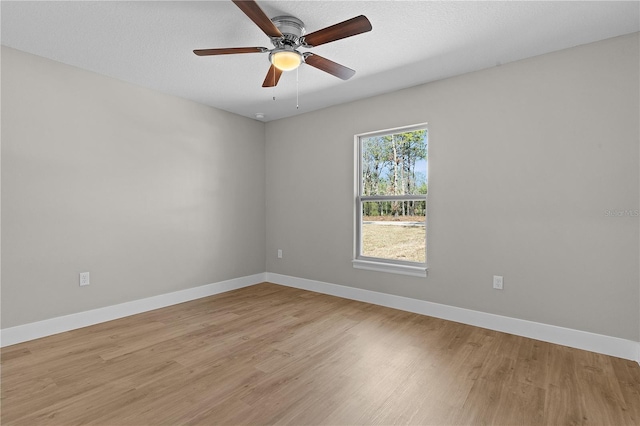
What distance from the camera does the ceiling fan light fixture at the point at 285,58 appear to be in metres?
2.32

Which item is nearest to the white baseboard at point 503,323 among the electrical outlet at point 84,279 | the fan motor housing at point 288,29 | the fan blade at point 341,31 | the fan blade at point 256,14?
the electrical outlet at point 84,279

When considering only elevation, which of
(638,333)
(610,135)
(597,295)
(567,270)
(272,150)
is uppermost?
(272,150)

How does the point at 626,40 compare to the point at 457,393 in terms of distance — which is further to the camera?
the point at 626,40

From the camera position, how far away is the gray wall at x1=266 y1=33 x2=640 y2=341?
8.22ft

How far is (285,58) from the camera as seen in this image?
2.34m

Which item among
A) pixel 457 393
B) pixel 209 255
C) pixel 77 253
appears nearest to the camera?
pixel 457 393

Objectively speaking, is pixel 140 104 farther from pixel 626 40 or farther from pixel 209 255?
pixel 626 40

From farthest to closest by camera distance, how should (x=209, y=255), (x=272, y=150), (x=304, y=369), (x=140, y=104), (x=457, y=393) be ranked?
(x=272, y=150)
(x=209, y=255)
(x=140, y=104)
(x=304, y=369)
(x=457, y=393)

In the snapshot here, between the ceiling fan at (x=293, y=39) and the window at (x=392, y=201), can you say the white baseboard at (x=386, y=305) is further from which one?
the ceiling fan at (x=293, y=39)

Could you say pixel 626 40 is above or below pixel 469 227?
above

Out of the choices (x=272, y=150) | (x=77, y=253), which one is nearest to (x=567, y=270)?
(x=272, y=150)

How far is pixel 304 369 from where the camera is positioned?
7.57 ft

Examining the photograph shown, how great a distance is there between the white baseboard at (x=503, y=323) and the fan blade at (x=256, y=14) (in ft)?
9.74

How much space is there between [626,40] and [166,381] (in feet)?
14.0
